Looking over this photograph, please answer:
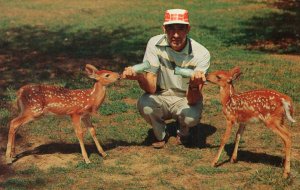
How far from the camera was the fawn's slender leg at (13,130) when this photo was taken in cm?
766

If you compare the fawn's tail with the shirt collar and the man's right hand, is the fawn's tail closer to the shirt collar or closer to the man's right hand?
the shirt collar

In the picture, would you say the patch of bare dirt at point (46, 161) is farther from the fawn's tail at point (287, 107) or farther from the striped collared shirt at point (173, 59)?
the fawn's tail at point (287, 107)

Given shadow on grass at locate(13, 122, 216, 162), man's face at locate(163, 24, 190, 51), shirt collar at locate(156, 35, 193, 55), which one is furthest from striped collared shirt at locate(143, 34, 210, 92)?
shadow on grass at locate(13, 122, 216, 162)

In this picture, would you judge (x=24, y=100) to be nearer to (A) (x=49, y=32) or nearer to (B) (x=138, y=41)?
(B) (x=138, y=41)

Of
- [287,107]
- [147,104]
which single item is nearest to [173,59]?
[147,104]

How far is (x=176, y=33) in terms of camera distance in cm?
778

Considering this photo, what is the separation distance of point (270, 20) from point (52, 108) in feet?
44.1

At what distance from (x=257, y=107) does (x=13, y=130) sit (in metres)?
3.31

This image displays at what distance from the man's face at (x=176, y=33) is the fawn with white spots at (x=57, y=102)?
916 mm

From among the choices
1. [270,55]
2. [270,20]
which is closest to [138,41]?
[270,55]

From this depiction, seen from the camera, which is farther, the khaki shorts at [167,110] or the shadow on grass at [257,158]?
the khaki shorts at [167,110]

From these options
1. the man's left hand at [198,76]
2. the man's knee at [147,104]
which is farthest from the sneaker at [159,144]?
the man's left hand at [198,76]

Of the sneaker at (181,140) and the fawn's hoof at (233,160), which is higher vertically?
the fawn's hoof at (233,160)

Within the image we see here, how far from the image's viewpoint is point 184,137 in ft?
28.3
